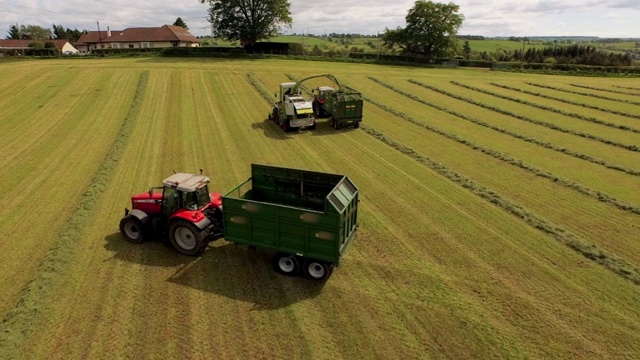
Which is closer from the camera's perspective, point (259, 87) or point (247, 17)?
point (259, 87)

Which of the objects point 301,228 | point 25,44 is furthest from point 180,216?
point 25,44

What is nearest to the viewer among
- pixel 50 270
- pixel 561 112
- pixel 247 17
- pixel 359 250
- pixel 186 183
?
pixel 50 270

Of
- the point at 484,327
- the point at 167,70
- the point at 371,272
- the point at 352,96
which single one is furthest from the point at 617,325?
the point at 167,70

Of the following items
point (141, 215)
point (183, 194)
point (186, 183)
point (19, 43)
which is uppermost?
point (19, 43)

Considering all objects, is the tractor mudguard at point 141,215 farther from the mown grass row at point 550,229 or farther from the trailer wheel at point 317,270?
the mown grass row at point 550,229

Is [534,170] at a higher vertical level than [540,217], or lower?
higher

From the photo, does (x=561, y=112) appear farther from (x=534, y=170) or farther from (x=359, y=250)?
(x=359, y=250)
